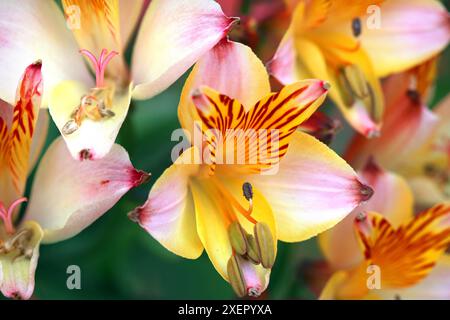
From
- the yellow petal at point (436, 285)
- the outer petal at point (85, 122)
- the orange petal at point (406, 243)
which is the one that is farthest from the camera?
the yellow petal at point (436, 285)

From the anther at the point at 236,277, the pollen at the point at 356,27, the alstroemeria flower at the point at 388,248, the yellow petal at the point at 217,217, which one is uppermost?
the pollen at the point at 356,27

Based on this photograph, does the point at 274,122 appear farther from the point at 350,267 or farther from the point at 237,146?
the point at 350,267

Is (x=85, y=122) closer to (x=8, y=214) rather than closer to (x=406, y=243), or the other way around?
(x=8, y=214)

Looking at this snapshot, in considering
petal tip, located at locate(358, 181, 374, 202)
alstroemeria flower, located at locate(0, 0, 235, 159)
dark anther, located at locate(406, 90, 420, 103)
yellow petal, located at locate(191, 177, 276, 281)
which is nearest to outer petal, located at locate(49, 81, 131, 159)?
alstroemeria flower, located at locate(0, 0, 235, 159)

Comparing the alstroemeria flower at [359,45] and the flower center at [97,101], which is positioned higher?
the flower center at [97,101]

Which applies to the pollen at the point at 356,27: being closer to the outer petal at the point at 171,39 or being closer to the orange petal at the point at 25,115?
the outer petal at the point at 171,39

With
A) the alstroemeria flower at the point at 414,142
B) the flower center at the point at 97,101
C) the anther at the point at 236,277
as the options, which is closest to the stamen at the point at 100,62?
the flower center at the point at 97,101

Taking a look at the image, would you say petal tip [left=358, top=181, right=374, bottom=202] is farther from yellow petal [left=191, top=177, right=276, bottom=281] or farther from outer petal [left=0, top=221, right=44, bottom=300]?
Result: outer petal [left=0, top=221, right=44, bottom=300]

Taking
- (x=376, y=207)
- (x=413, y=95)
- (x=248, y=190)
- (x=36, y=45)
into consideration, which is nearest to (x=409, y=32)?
(x=413, y=95)
